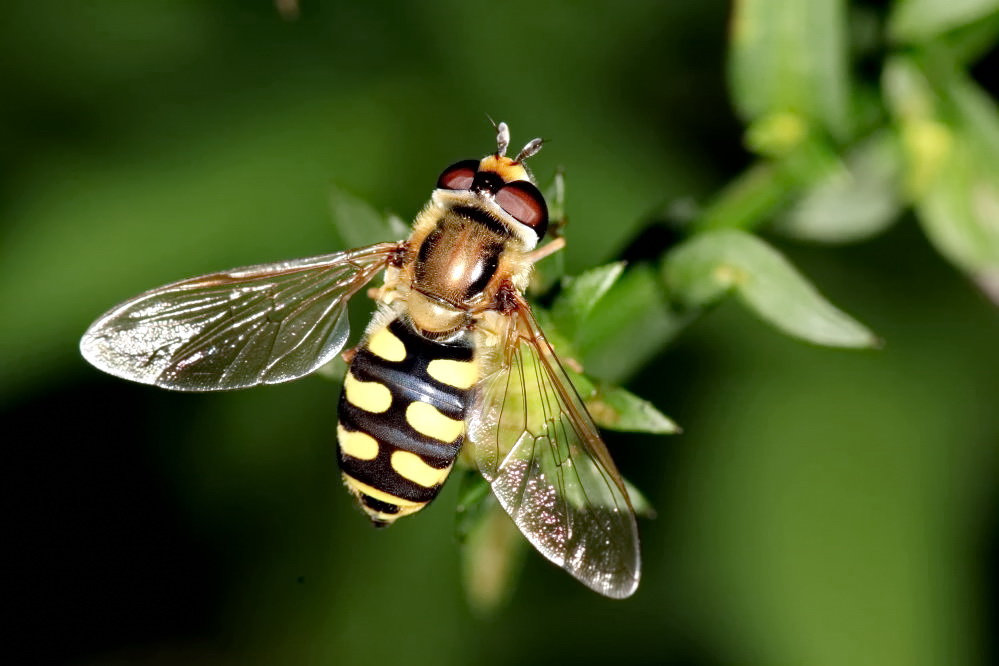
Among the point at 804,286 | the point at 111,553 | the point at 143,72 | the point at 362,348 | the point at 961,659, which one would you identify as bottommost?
the point at 961,659

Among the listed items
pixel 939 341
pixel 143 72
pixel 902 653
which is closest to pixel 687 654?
pixel 902 653

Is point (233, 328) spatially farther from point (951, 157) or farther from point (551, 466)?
point (951, 157)

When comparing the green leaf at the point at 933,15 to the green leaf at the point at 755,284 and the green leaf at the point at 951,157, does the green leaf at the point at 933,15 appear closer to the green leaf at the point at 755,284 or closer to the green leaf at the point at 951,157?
the green leaf at the point at 951,157

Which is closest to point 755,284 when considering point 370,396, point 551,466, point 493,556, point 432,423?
point 551,466

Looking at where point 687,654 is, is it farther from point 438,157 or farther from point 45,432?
point 45,432

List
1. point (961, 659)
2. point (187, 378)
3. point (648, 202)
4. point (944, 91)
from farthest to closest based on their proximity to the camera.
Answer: point (648, 202), point (961, 659), point (944, 91), point (187, 378)

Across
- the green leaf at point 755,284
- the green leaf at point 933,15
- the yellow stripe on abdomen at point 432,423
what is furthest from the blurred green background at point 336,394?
the yellow stripe on abdomen at point 432,423
